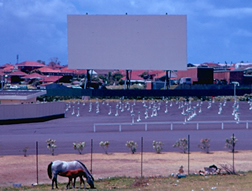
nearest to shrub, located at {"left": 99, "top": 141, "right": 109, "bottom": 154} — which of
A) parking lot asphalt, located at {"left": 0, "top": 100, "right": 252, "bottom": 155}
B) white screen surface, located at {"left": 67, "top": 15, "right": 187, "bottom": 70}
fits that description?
parking lot asphalt, located at {"left": 0, "top": 100, "right": 252, "bottom": 155}

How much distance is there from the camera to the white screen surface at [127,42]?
5428 centimetres

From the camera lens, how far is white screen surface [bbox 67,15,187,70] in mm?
54281

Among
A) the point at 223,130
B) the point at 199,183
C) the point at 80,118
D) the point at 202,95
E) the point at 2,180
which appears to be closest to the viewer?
the point at 199,183

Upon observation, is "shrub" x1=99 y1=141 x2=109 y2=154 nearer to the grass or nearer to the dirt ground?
the dirt ground

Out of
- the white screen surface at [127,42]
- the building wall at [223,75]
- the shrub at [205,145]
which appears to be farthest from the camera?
the building wall at [223,75]

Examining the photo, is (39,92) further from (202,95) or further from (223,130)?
(202,95)

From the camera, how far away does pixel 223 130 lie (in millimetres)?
30891

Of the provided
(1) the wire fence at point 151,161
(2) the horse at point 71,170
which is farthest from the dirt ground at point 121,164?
Result: (2) the horse at point 71,170

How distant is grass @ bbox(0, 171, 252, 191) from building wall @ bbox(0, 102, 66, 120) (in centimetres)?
2284

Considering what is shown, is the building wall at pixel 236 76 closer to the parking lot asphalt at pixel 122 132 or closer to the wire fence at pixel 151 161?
the parking lot asphalt at pixel 122 132

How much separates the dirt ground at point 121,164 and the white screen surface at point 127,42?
33626 mm

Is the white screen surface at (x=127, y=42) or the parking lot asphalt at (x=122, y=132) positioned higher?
the white screen surface at (x=127, y=42)

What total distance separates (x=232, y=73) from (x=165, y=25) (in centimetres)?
A: 2869

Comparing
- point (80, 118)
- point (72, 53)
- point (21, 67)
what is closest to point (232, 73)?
point (72, 53)
